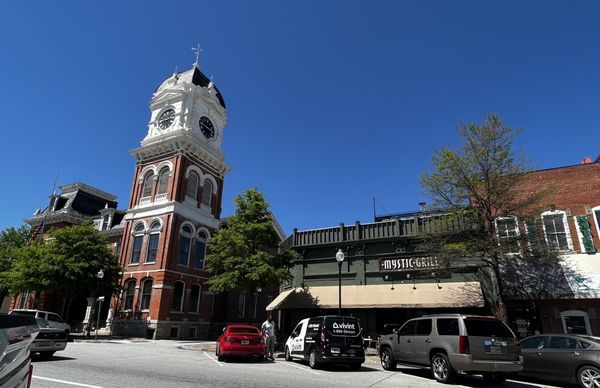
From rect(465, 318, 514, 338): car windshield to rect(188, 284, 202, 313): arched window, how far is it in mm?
30101

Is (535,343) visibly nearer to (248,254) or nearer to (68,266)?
(248,254)

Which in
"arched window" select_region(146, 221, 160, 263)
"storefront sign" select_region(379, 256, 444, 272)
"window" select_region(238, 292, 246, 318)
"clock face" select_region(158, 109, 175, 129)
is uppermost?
"clock face" select_region(158, 109, 175, 129)

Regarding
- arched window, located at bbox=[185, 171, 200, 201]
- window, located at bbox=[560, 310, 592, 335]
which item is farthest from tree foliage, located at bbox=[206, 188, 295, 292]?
window, located at bbox=[560, 310, 592, 335]

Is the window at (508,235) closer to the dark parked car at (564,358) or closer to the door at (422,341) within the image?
the dark parked car at (564,358)

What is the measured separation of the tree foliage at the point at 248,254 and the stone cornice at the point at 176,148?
14831 millimetres

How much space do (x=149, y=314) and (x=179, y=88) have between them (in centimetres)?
2327

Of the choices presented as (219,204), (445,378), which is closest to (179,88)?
(219,204)

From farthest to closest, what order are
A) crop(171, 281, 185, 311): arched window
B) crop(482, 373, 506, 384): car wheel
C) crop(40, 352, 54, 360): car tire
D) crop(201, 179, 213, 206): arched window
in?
crop(201, 179, 213, 206): arched window, crop(171, 281, 185, 311): arched window, crop(40, 352, 54, 360): car tire, crop(482, 373, 506, 384): car wheel

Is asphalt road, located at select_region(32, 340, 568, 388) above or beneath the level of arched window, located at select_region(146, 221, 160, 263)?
beneath

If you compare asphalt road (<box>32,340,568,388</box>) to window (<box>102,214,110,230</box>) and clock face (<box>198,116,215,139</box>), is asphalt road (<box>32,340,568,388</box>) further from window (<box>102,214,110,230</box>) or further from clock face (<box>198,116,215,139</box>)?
window (<box>102,214,110,230</box>)

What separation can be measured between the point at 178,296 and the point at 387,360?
83.8ft

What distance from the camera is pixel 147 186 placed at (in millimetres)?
38781

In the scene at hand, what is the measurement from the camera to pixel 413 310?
21.3 metres

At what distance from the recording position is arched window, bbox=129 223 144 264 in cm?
3588
